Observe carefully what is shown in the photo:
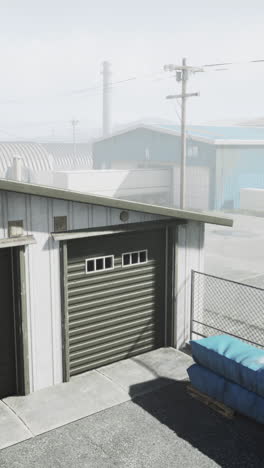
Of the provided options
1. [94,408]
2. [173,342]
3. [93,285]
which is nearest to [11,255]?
[93,285]

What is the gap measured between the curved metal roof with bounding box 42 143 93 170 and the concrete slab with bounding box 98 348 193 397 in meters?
48.9

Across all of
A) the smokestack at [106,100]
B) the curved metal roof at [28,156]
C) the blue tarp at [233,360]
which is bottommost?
the blue tarp at [233,360]

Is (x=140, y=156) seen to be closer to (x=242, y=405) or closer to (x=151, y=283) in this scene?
(x=151, y=283)

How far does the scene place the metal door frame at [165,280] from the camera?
833cm

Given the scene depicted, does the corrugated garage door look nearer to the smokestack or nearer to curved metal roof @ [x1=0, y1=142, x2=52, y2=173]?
curved metal roof @ [x1=0, y1=142, x2=52, y2=173]

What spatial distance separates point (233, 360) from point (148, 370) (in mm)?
2268

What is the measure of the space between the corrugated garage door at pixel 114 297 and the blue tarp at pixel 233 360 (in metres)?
1.93

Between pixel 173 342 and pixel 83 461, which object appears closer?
pixel 83 461

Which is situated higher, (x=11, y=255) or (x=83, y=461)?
(x=11, y=255)

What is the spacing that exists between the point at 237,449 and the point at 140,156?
38022 mm

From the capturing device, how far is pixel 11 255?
26.0 feet

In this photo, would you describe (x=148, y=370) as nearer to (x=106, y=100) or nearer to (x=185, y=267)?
(x=185, y=267)

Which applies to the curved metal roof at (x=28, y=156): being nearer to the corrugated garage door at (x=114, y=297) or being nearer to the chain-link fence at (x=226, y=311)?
the chain-link fence at (x=226, y=311)

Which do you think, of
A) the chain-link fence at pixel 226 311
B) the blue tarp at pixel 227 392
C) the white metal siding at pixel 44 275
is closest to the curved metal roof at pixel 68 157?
the chain-link fence at pixel 226 311
